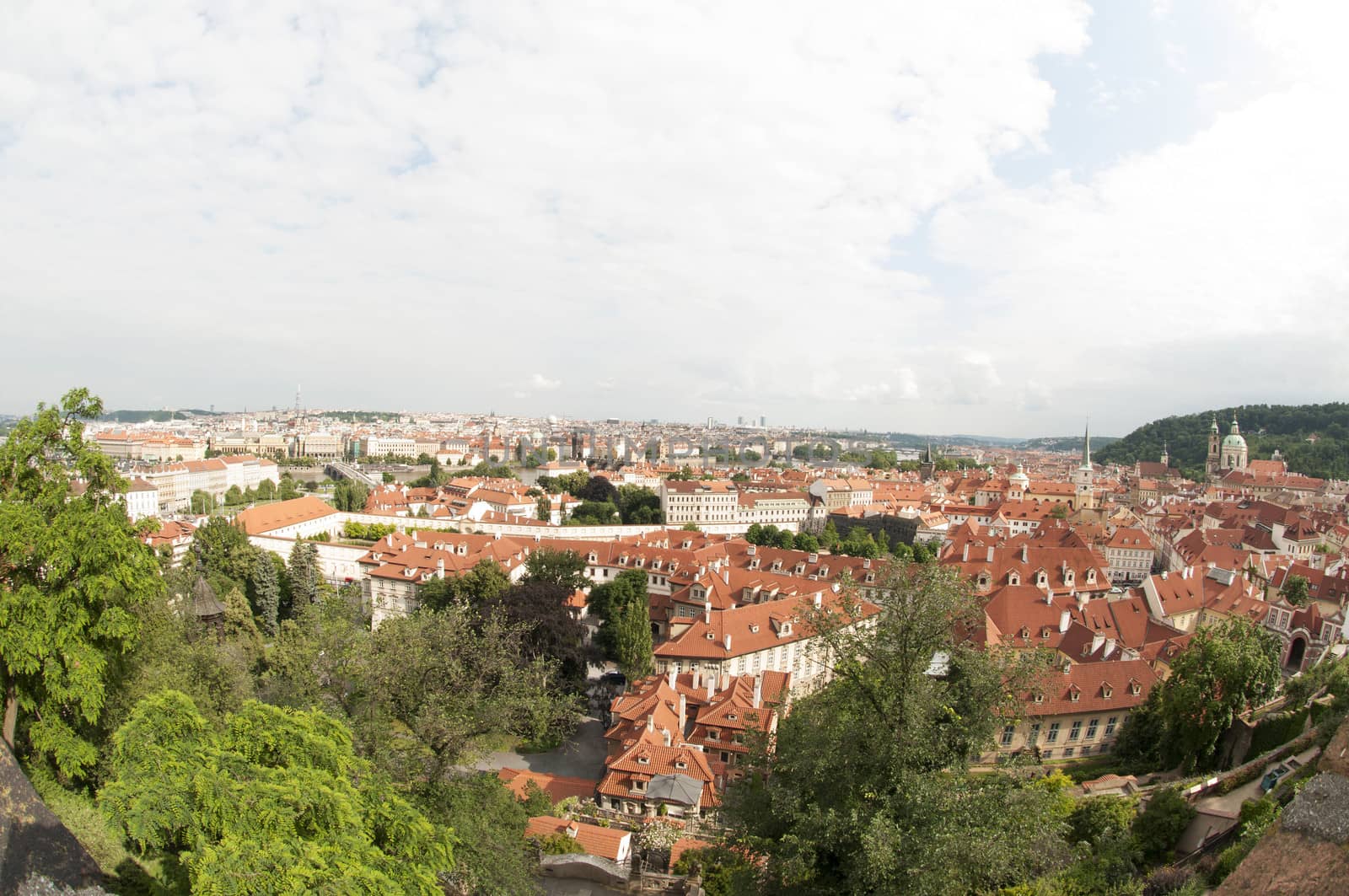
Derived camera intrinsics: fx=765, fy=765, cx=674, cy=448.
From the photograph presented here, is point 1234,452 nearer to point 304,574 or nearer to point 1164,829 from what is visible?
point 1164,829

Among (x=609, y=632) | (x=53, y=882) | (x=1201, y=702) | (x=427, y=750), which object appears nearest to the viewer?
(x=53, y=882)

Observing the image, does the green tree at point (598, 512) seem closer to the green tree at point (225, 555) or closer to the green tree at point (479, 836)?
the green tree at point (225, 555)

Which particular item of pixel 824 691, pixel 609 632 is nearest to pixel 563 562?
pixel 609 632

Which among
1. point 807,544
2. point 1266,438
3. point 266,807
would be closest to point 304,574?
point 807,544

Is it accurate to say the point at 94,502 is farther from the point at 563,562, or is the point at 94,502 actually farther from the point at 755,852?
the point at 563,562

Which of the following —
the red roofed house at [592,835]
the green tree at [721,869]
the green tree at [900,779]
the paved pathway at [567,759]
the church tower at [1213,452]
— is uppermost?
the church tower at [1213,452]

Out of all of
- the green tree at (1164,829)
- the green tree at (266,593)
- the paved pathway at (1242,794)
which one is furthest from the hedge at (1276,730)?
the green tree at (266,593)
